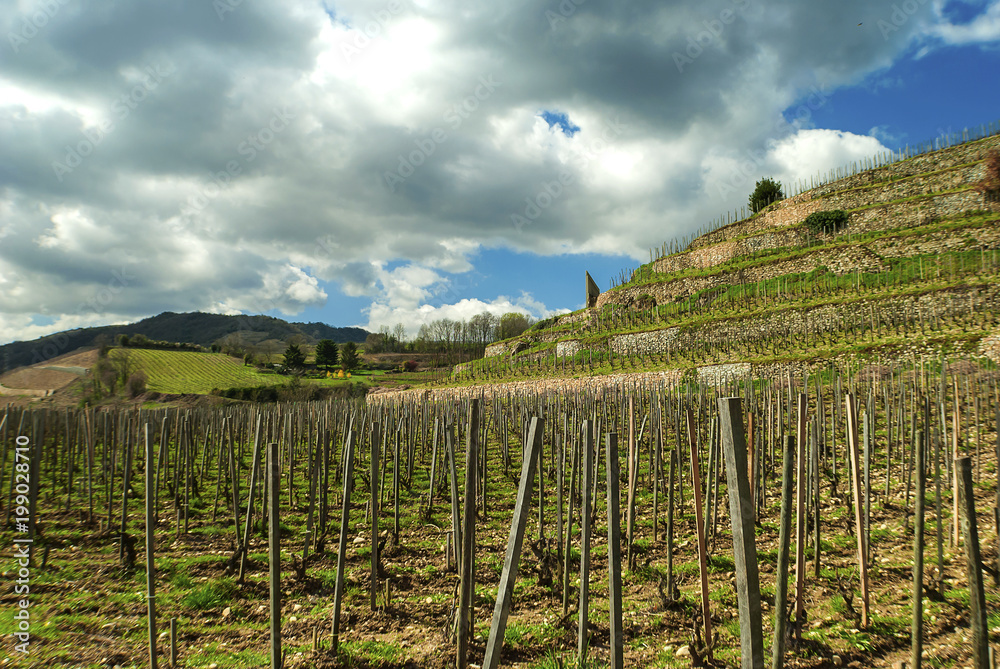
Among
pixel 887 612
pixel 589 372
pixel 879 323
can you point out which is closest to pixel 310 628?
pixel 887 612

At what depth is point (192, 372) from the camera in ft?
205

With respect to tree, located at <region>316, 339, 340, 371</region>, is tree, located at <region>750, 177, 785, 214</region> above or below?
above

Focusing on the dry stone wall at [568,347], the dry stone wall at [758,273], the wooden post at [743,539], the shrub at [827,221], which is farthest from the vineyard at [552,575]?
the shrub at [827,221]

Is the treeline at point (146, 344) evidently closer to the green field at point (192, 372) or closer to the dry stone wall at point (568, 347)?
the green field at point (192, 372)

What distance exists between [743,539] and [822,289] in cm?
3200

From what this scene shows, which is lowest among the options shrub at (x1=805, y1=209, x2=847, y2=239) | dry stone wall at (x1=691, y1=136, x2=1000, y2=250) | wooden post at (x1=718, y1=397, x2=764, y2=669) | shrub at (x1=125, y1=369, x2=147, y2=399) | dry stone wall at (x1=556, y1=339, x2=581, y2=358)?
shrub at (x1=125, y1=369, x2=147, y2=399)

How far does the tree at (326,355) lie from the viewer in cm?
7688

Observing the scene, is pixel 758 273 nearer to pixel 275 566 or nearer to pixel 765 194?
pixel 765 194

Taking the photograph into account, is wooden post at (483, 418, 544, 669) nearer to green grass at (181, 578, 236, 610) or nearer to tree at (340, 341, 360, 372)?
green grass at (181, 578, 236, 610)

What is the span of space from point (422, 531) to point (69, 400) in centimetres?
4169

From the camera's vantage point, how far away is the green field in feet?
178

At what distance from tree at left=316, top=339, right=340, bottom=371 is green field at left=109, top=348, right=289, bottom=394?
10242 millimetres

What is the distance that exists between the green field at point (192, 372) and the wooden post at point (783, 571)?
60.1 meters

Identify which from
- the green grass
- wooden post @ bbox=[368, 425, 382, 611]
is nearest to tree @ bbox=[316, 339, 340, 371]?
the green grass
